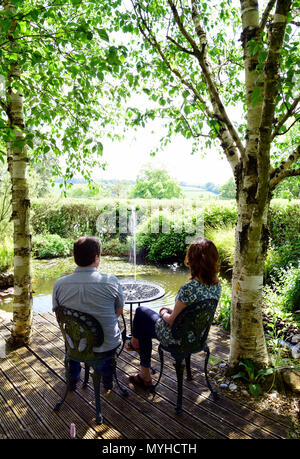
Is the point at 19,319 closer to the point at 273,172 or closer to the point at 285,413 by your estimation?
the point at 285,413

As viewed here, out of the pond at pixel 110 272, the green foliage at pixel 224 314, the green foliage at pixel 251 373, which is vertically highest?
the green foliage at pixel 251 373

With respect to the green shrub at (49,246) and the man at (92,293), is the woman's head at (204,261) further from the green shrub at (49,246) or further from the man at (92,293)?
the green shrub at (49,246)

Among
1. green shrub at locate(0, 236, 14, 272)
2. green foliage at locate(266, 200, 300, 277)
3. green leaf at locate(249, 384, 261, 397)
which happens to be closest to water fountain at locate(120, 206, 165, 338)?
green leaf at locate(249, 384, 261, 397)

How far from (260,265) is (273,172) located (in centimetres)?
80

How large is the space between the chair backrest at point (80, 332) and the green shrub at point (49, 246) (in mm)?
8851

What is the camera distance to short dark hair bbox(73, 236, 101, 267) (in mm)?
2139

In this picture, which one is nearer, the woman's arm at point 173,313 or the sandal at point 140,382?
the woman's arm at point 173,313

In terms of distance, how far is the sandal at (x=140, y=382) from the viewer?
258cm

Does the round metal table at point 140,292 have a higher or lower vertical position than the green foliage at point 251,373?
higher

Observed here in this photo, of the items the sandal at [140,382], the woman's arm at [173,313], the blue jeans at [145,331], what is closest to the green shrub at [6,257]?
the sandal at [140,382]

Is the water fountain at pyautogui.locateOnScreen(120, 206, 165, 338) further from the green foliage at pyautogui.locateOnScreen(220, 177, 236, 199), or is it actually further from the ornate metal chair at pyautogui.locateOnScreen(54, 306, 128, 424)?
the green foliage at pyautogui.locateOnScreen(220, 177, 236, 199)

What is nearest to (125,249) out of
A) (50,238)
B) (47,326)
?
(50,238)

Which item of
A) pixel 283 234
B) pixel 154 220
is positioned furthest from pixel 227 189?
pixel 283 234
